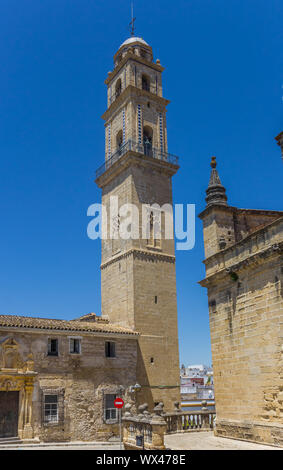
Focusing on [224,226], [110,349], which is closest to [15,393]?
[110,349]

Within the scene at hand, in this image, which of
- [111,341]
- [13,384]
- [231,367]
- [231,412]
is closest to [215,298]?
[231,367]

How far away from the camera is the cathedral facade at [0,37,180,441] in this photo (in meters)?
19.8

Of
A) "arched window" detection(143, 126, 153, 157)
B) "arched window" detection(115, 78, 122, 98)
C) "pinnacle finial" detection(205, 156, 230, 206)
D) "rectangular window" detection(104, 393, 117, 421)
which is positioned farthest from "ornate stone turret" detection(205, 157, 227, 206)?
"arched window" detection(115, 78, 122, 98)

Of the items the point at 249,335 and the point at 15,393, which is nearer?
the point at 249,335

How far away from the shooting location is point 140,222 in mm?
26812

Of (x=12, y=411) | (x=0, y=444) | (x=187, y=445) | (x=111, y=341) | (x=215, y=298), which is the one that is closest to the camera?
(x=187, y=445)

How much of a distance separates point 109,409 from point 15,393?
485 cm

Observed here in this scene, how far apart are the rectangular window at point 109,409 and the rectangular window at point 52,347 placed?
11.4 ft

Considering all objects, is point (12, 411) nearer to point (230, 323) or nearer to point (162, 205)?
point (230, 323)

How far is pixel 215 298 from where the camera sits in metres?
16.4

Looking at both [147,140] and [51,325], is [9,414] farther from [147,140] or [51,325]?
[147,140]

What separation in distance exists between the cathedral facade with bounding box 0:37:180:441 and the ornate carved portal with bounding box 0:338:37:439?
42mm

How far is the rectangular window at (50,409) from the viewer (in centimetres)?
1982

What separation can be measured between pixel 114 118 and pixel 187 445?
893 inches
